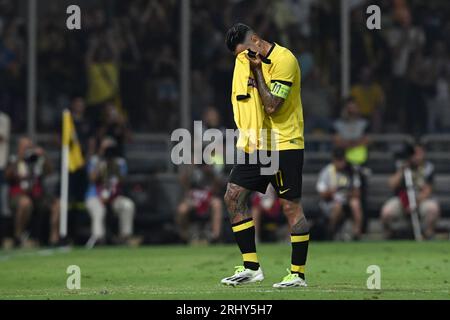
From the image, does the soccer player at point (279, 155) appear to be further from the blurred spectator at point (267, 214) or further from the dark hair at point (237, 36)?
the blurred spectator at point (267, 214)

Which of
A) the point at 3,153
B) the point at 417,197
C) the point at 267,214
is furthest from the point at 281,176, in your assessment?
the point at 3,153

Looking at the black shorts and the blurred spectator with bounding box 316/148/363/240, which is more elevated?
the black shorts

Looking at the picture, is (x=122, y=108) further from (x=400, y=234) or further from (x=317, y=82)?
(x=400, y=234)

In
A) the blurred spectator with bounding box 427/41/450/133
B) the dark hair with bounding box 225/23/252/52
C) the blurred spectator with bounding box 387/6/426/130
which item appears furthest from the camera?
the blurred spectator with bounding box 387/6/426/130

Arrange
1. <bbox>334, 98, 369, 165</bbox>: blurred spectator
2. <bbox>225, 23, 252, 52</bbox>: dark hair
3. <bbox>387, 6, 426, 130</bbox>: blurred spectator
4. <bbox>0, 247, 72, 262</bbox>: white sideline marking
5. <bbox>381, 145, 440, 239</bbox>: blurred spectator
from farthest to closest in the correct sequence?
<bbox>387, 6, 426, 130</bbox>: blurred spectator < <bbox>334, 98, 369, 165</bbox>: blurred spectator < <bbox>381, 145, 440, 239</bbox>: blurred spectator < <bbox>0, 247, 72, 262</bbox>: white sideline marking < <bbox>225, 23, 252, 52</bbox>: dark hair

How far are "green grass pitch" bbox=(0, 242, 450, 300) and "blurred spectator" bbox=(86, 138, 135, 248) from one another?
1080 millimetres

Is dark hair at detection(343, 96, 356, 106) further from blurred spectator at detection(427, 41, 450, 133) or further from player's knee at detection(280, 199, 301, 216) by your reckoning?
player's knee at detection(280, 199, 301, 216)

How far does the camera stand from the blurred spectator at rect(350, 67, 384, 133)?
83.3 feet

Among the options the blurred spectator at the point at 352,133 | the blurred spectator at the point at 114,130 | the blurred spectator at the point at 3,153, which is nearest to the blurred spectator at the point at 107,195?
the blurred spectator at the point at 114,130

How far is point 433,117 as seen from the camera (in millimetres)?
25359

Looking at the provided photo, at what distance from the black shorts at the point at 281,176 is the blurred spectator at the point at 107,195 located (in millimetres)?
9887

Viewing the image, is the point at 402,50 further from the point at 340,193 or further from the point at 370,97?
the point at 340,193

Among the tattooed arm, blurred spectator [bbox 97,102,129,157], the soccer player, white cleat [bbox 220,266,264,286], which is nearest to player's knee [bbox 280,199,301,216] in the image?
the soccer player
